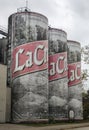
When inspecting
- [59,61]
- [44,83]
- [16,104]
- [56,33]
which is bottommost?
[16,104]

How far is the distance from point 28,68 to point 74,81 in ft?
57.2

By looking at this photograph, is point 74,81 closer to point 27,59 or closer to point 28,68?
point 28,68

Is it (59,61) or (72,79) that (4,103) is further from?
(72,79)

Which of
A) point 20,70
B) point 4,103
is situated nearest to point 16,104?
point 4,103

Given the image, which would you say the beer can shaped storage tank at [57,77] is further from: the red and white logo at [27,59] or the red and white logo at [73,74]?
the red and white logo at [27,59]

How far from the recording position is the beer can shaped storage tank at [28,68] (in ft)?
147

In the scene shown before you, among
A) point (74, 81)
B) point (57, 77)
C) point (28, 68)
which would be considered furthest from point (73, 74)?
point (28, 68)

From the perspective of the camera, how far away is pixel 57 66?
2101 inches

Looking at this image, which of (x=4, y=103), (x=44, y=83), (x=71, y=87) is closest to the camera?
(x=4, y=103)

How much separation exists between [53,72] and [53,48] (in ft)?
14.3

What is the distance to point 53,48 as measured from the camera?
54.1 m

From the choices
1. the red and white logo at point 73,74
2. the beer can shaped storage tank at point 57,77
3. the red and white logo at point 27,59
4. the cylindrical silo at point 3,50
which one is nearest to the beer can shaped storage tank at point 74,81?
the red and white logo at point 73,74

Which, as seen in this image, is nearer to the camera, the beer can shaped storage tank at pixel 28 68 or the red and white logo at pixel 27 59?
the beer can shaped storage tank at pixel 28 68

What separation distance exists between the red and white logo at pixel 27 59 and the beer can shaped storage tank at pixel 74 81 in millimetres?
14575
